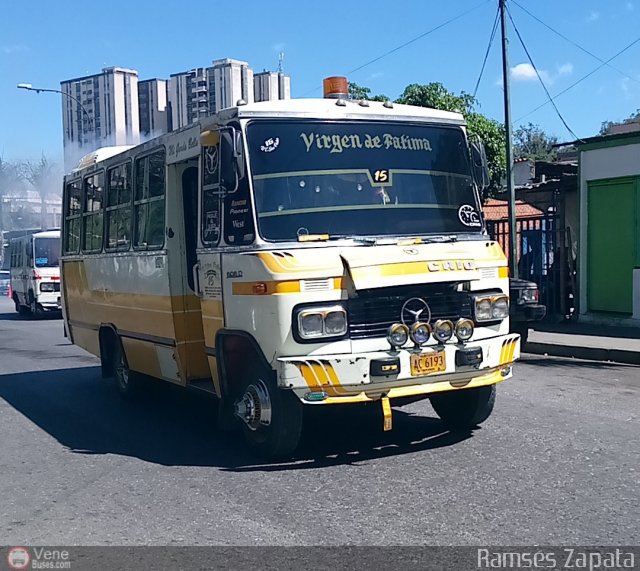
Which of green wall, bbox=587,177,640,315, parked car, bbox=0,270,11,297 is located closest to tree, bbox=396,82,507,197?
green wall, bbox=587,177,640,315

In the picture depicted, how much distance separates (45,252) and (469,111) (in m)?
13.0

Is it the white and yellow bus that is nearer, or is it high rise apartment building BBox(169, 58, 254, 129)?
the white and yellow bus

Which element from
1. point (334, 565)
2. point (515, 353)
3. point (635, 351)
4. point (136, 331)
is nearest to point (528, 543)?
point (334, 565)

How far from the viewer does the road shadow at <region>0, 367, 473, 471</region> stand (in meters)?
7.02

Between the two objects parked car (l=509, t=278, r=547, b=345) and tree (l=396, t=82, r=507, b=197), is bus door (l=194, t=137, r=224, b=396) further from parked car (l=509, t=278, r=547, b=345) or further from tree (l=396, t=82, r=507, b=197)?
tree (l=396, t=82, r=507, b=197)

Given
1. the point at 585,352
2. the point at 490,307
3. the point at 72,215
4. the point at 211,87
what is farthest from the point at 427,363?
the point at 211,87

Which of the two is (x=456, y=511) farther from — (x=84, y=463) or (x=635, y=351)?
(x=635, y=351)

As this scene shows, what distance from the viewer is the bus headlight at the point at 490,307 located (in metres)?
6.82

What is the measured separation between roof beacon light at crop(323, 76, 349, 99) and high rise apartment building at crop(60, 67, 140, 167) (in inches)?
954

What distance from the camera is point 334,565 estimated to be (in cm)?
461

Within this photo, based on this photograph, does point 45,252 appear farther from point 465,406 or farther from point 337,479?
point 337,479

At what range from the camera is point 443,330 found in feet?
21.6

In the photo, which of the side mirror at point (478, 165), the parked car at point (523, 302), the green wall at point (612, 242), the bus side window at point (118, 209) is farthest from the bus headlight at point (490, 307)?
the green wall at point (612, 242)

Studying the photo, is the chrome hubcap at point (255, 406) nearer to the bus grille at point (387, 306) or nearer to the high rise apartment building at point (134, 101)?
→ the bus grille at point (387, 306)
